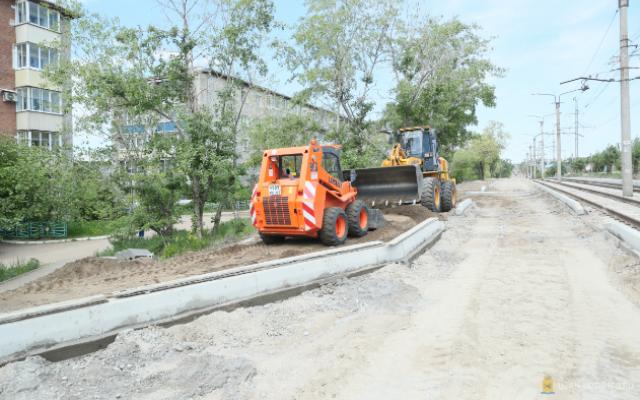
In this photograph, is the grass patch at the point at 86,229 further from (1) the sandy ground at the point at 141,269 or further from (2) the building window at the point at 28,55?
(1) the sandy ground at the point at 141,269

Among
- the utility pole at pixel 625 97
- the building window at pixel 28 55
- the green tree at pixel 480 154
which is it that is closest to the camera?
the utility pole at pixel 625 97

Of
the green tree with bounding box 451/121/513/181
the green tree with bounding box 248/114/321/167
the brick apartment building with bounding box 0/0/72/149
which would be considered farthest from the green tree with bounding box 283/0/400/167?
the green tree with bounding box 451/121/513/181

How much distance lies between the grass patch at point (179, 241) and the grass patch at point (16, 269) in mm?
2316

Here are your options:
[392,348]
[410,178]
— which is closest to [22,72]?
[410,178]

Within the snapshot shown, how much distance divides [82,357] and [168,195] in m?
13.2

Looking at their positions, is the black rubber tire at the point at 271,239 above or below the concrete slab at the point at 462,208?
below

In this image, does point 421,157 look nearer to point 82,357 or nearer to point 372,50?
point 372,50

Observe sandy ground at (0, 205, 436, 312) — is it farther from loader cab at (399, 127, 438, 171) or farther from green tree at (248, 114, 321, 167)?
green tree at (248, 114, 321, 167)

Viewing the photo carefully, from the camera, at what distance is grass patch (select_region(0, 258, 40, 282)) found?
53.5 feet

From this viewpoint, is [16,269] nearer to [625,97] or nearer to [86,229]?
[86,229]

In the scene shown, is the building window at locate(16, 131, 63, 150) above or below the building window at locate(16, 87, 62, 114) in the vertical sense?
below

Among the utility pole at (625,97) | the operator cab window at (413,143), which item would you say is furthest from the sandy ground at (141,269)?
the utility pole at (625,97)

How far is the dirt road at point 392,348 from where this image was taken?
4.10 m

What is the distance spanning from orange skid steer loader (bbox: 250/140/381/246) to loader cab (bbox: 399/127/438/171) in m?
8.67
